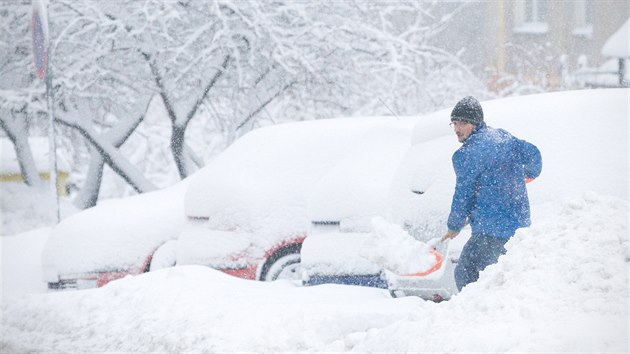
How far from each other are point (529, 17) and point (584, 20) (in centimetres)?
204

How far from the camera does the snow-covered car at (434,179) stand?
5617 millimetres

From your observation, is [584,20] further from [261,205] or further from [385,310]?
[385,310]

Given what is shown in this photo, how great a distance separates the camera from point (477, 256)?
198 inches

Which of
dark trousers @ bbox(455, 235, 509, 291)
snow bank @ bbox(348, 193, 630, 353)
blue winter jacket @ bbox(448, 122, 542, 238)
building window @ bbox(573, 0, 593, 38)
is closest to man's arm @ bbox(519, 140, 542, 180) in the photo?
blue winter jacket @ bbox(448, 122, 542, 238)

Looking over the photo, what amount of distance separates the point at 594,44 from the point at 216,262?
1735 centimetres

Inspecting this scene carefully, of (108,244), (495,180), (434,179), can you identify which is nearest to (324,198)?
(434,179)

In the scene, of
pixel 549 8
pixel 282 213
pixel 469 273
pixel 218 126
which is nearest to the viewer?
pixel 469 273

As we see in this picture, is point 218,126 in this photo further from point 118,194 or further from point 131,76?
point 118,194

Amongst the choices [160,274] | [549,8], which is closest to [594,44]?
[549,8]

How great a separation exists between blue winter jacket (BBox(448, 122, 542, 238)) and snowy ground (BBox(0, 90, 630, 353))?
0.25m

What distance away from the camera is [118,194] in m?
22.4

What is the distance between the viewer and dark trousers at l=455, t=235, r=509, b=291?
16.4ft

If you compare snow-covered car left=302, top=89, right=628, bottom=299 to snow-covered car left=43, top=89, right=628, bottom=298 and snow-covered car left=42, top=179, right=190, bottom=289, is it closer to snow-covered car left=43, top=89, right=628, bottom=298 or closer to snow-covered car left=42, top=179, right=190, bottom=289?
snow-covered car left=43, top=89, right=628, bottom=298

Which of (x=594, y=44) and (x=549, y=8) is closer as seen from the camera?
(x=549, y=8)
